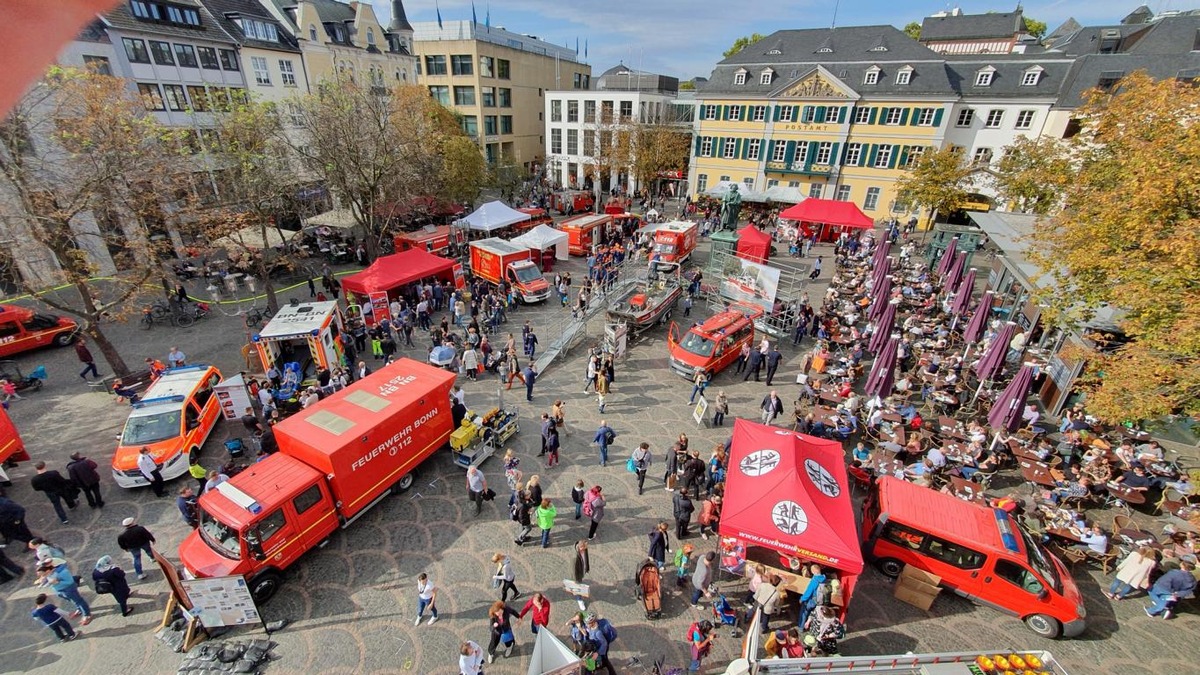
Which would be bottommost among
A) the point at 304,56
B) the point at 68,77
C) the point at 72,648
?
the point at 72,648

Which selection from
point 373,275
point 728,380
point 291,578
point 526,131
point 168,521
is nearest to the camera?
point 291,578

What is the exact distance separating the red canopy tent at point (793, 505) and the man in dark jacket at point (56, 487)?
14715 mm

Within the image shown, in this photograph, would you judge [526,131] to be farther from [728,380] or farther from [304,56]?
[728,380]

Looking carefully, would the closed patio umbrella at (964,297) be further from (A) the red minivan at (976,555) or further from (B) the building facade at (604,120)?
(B) the building facade at (604,120)

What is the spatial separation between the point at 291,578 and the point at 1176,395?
18.4 meters

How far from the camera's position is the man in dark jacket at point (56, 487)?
11633 mm

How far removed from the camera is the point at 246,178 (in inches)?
854

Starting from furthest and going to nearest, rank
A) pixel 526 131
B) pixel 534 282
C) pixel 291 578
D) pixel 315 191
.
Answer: pixel 526 131 → pixel 315 191 → pixel 534 282 → pixel 291 578

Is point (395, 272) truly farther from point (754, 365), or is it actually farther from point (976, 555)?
point (976, 555)

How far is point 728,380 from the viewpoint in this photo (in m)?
19.6

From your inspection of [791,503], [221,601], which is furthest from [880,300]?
[221,601]

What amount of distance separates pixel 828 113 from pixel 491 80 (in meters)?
32.1

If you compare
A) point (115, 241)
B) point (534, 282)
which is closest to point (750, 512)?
point (534, 282)

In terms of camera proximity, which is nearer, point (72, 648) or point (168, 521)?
point (72, 648)
